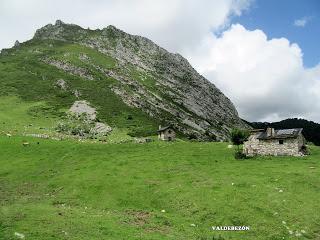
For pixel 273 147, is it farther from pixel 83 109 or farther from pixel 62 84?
pixel 62 84

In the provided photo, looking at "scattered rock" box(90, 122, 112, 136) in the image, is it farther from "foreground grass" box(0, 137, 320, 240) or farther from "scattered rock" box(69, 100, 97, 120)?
"foreground grass" box(0, 137, 320, 240)

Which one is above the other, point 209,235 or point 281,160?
point 281,160

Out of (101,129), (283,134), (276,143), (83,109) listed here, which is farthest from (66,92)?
(283,134)

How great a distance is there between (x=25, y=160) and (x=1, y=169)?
632cm

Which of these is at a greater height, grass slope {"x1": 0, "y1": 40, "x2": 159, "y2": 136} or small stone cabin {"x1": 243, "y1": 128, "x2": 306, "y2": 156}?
grass slope {"x1": 0, "y1": 40, "x2": 159, "y2": 136}

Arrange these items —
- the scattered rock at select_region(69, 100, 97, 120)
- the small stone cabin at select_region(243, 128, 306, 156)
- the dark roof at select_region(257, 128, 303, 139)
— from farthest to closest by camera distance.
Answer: the scattered rock at select_region(69, 100, 97, 120) < the dark roof at select_region(257, 128, 303, 139) < the small stone cabin at select_region(243, 128, 306, 156)

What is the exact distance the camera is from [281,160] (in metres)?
68.4

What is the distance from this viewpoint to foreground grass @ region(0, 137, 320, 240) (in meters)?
38.3

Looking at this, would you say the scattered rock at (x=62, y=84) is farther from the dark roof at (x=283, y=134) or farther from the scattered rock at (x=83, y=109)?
the dark roof at (x=283, y=134)

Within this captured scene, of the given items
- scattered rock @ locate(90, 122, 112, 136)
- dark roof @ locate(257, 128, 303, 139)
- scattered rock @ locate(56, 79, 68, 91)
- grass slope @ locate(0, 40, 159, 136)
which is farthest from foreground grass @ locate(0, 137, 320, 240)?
scattered rock @ locate(56, 79, 68, 91)

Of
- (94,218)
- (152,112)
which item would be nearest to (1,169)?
(94,218)

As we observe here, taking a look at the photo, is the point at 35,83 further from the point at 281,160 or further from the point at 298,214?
the point at 298,214

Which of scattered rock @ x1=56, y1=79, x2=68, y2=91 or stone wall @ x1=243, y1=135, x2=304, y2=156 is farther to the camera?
scattered rock @ x1=56, y1=79, x2=68, y2=91

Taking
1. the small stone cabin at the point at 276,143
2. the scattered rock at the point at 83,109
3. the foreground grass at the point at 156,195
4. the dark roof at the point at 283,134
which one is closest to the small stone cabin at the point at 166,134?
the scattered rock at the point at 83,109
